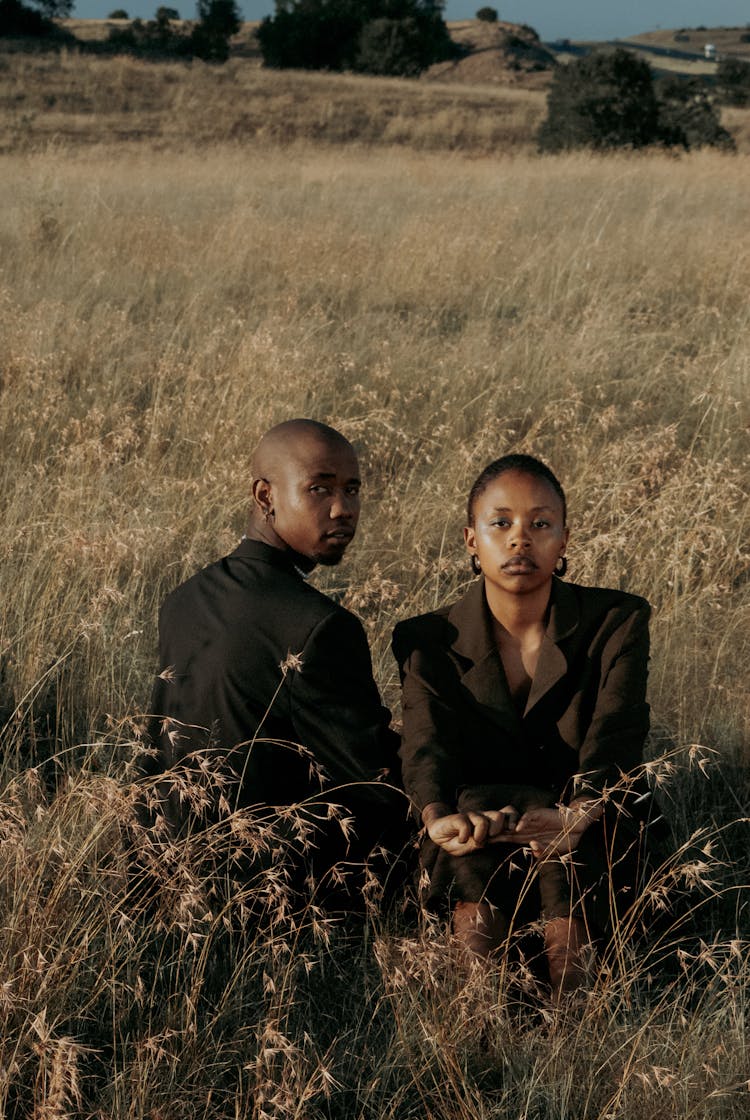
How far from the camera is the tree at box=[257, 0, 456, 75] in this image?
1436 inches

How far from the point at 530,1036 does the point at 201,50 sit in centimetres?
3942

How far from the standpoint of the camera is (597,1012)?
6.82 feet

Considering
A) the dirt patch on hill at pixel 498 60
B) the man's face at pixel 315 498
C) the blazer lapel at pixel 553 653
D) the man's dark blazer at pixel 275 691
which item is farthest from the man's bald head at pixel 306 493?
the dirt patch on hill at pixel 498 60

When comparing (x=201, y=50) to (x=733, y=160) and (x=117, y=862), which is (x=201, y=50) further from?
(x=117, y=862)

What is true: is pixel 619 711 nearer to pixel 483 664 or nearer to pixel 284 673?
pixel 483 664

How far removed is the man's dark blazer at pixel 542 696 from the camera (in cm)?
257

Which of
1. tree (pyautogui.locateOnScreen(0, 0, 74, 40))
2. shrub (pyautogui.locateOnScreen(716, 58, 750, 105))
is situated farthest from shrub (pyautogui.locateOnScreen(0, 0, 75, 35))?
shrub (pyautogui.locateOnScreen(716, 58, 750, 105))

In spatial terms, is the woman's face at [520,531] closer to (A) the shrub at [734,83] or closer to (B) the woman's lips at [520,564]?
(B) the woman's lips at [520,564]

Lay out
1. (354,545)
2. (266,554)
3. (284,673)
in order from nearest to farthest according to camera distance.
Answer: (284,673) < (266,554) < (354,545)

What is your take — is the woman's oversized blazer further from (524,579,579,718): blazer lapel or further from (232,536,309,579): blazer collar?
(232,536,309,579): blazer collar

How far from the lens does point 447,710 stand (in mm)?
2613

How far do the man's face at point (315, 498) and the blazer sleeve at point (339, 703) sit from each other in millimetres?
236

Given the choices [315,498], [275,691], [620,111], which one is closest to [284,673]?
[275,691]

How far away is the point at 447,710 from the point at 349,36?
39005mm
